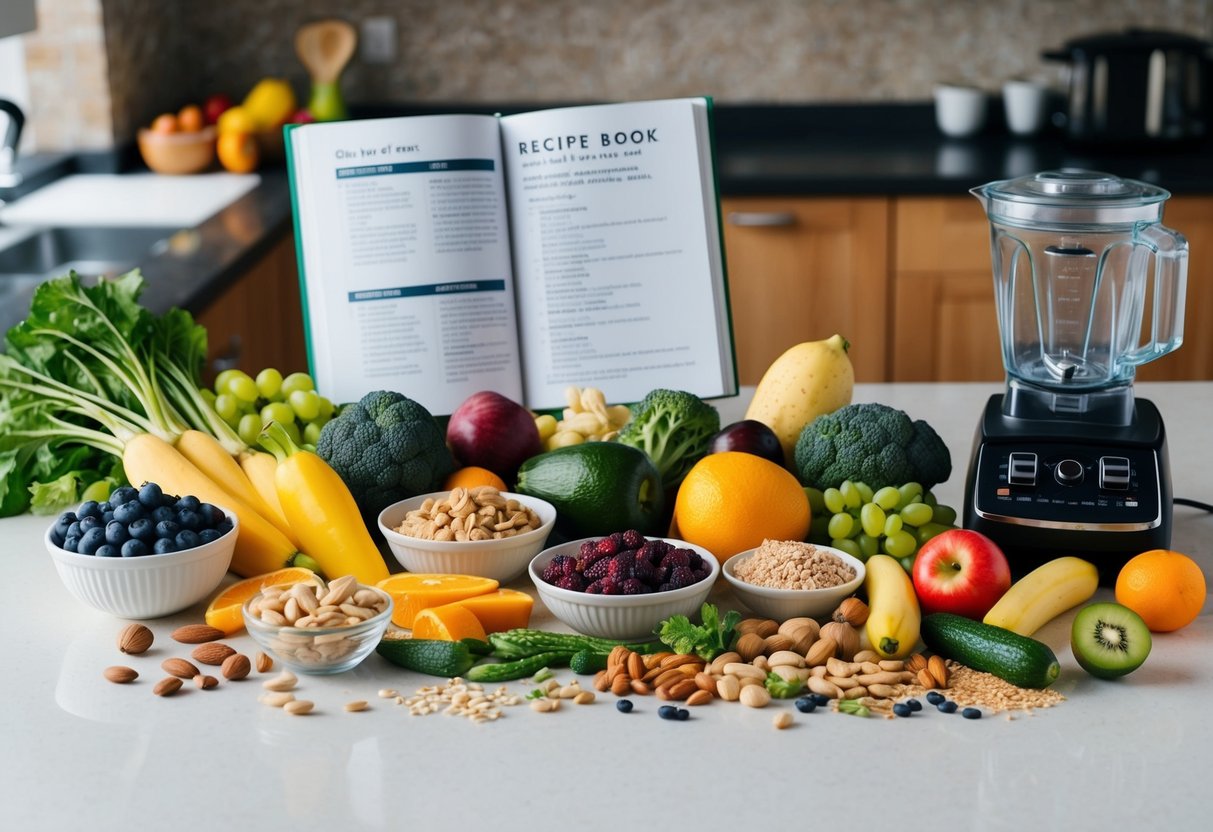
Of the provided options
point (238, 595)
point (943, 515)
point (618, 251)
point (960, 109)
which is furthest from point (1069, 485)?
point (960, 109)

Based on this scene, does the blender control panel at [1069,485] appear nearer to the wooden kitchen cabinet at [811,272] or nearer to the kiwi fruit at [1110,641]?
the kiwi fruit at [1110,641]

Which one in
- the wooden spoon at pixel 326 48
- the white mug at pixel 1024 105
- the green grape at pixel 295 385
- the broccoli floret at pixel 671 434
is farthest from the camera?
the wooden spoon at pixel 326 48

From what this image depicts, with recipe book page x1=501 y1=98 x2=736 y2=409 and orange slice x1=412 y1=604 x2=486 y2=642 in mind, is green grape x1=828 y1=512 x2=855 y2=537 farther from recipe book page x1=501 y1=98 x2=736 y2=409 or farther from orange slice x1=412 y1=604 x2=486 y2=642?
recipe book page x1=501 y1=98 x2=736 y2=409

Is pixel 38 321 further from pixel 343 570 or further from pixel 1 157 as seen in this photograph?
pixel 1 157

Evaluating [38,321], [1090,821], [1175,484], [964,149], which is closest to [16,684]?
[38,321]

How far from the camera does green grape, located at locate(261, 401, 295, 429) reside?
59.9 inches

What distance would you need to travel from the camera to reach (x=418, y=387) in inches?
67.8

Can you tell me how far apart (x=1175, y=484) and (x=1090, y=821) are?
787 mm

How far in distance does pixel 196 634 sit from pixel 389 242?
2.12ft

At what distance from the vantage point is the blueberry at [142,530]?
1.22 metres

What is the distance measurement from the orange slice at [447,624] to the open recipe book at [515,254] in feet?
1.83

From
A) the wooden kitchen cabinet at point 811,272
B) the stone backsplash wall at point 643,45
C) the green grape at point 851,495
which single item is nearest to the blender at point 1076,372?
the green grape at point 851,495

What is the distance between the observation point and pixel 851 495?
1335 mm

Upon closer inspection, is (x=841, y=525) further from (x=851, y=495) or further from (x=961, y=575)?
(x=961, y=575)
